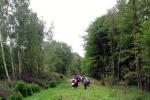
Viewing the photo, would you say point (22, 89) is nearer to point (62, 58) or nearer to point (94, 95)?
point (94, 95)

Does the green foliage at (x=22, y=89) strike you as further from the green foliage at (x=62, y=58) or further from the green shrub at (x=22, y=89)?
the green foliage at (x=62, y=58)

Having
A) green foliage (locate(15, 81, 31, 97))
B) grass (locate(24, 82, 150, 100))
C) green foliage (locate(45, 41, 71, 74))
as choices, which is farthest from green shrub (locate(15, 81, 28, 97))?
green foliage (locate(45, 41, 71, 74))

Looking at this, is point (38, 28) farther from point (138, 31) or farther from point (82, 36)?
point (138, 31)

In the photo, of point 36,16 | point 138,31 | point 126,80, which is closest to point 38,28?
point 36,16

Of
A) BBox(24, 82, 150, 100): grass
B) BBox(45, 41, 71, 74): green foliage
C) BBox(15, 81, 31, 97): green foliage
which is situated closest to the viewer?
BBox(24, 82, 150, 100): grass

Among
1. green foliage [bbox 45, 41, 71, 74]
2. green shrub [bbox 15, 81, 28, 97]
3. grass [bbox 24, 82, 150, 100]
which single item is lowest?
grass [bbox 24, 82, 150, 100]

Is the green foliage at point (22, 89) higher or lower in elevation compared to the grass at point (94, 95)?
higher

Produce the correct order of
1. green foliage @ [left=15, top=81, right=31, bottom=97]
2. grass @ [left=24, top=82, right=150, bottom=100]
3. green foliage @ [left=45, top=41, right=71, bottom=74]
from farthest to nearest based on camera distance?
green foliage @ [left=45, top=41, right=71, bottom=74], green foliage @ [left=15, top=81, right=31, bottom=97], grass @ [left=24, top=82, right=150, bottom=100]

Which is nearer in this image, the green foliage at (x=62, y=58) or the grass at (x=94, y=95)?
the grass at (x=94, y=95)

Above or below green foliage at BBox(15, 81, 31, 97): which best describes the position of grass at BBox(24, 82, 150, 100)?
below

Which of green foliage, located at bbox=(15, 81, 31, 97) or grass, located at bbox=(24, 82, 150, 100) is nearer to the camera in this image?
grass, located at bbox=(24, 82, 150, 100)

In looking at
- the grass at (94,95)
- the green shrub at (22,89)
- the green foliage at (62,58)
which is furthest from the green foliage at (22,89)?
the green foliage at (62,58)

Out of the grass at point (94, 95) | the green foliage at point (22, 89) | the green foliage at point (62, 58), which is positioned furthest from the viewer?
the green foliage at point (62, 58)

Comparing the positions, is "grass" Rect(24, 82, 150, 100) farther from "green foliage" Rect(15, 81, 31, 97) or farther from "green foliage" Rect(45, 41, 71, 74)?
"green foliage" Rect(45, 41, 71, 74)
